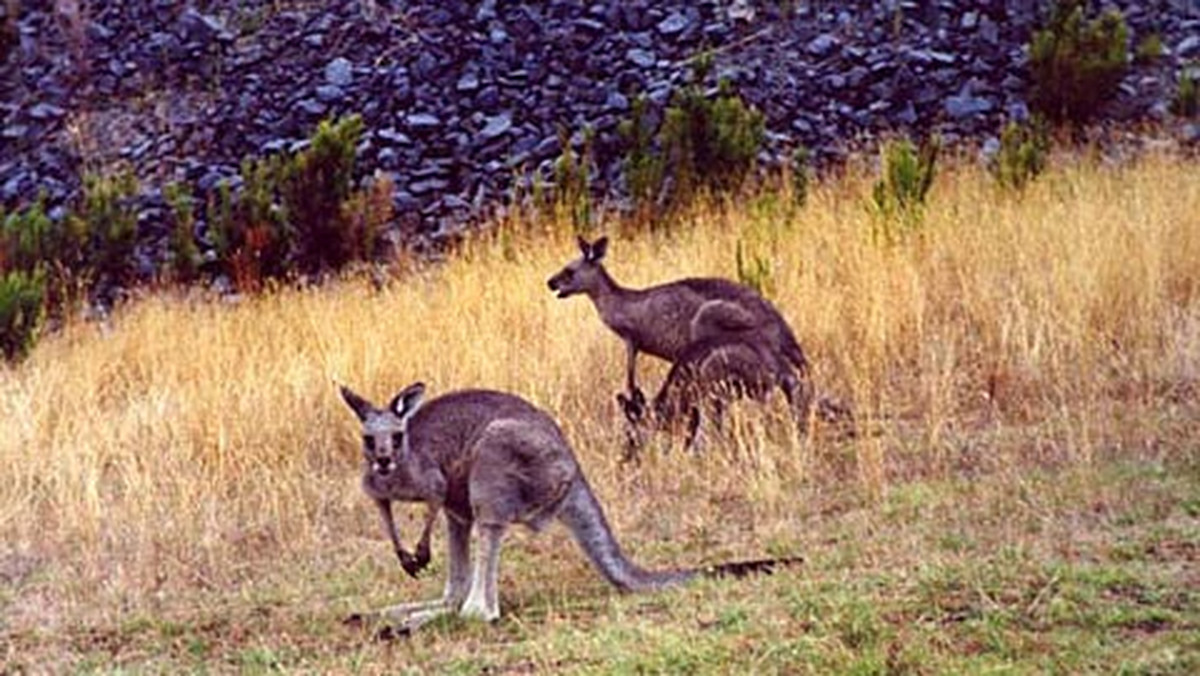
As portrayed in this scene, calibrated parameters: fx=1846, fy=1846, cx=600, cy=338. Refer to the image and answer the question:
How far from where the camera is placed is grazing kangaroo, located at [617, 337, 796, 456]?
348 inches

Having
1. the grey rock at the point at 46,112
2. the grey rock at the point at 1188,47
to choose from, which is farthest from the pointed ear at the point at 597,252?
the grey rock at the point at 46,112

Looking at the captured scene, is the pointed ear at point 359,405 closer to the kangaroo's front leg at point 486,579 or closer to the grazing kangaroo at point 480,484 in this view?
the grazing kangaroo at point 480,484

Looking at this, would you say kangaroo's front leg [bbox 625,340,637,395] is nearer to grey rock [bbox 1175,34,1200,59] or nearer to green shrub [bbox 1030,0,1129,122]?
green shrub [bbox 1030,0,1129,122]

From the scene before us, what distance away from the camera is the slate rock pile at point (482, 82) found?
59.0 ft

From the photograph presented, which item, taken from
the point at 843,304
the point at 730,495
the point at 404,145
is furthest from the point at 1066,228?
the point at 404,145

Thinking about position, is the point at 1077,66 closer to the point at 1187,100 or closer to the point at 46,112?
the point at 1187,100

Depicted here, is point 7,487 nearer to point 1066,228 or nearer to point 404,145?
point 1066,228

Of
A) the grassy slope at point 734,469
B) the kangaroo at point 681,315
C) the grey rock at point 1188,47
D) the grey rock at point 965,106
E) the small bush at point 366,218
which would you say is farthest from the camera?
the grey rock at point 1188,47

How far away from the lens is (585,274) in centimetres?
1059

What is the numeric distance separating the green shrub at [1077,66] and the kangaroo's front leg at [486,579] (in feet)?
40.9

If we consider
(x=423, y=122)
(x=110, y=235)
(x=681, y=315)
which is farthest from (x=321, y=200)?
(x=681, y=315)

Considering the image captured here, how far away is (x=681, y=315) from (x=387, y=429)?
3.55m

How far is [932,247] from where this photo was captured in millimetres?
12227

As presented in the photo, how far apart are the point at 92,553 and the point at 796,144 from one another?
35.8ft
